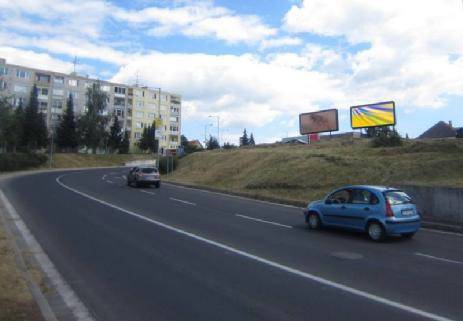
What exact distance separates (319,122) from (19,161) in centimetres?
3756

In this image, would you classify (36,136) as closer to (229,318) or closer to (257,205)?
(257,205)

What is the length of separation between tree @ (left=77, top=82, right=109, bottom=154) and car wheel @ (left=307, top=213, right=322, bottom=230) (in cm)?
8191

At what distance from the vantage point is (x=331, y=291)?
23.0 feet

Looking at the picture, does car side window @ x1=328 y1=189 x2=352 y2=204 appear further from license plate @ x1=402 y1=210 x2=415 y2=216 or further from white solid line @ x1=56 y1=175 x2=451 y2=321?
white solid line @ x1=56 y1=175 x2=451 y2=321

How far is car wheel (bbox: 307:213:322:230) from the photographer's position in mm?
13656

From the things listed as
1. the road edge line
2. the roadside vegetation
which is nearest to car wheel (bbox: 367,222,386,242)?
the road edge line

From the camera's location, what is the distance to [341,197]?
13.1 m

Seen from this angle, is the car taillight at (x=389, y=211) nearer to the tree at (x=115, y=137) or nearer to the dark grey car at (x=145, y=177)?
the dark grey car at (x=145, y=177)

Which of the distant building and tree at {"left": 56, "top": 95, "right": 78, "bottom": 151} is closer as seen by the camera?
the distant building

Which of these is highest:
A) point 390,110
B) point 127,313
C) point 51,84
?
point 51,84

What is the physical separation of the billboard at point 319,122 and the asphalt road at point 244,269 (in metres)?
36.8

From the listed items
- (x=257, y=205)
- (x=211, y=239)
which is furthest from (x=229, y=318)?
(x=257, y=205)

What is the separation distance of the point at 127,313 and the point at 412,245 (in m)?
8.07

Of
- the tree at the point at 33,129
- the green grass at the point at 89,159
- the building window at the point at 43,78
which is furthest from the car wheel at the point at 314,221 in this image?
the building window at the point at 43,78
